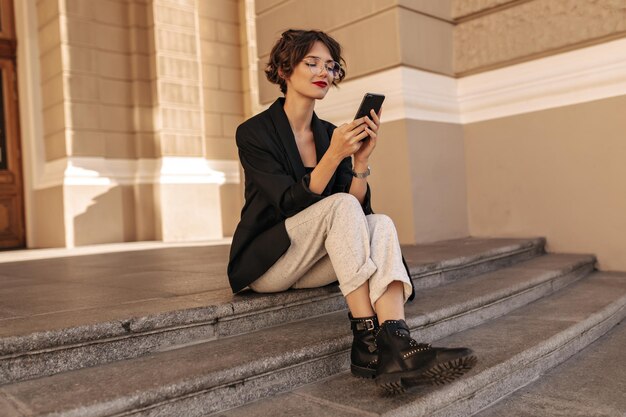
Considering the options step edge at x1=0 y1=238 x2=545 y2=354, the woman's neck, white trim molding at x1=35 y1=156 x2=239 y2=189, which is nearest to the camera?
step edge at x1=0 y1=238 x2=545 y2=354

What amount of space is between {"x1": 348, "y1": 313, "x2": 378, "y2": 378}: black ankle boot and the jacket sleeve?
48cm

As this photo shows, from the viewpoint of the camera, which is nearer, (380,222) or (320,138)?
(380,222)

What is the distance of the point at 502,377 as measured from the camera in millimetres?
2195

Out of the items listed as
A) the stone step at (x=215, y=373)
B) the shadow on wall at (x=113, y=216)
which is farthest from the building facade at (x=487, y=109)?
the stone step at (x=215, y=373)

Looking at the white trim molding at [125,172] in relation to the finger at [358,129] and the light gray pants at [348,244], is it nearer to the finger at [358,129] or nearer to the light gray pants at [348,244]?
the light gray pants at [348,244]

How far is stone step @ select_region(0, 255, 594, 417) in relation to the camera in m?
1.64

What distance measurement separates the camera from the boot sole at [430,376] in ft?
6.04

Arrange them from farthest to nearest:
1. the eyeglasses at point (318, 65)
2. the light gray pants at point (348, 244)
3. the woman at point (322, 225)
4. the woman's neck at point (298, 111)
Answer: the woman's neck at point (298, 111) → the eyeglasses at point (318, 65) → the light gray pants at point (348, 244) → the woman at point (322, 225)

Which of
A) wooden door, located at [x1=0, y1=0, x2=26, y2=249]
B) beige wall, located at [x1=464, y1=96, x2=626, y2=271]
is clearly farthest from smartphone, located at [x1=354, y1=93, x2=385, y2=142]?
wooden door, located at [x1=0, y1=0, x2=26, y2=249]

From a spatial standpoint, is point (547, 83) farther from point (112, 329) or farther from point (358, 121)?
point (112, 329)

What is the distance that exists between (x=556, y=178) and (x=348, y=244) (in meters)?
3.01

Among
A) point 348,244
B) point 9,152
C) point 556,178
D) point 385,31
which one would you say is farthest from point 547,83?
point 9,152

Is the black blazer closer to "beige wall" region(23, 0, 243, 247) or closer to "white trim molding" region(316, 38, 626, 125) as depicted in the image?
"white trim molding" region(316, 38, 626, 125)

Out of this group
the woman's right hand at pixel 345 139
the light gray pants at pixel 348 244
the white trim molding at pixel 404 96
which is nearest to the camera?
the light gray pants at pixel 348 244
